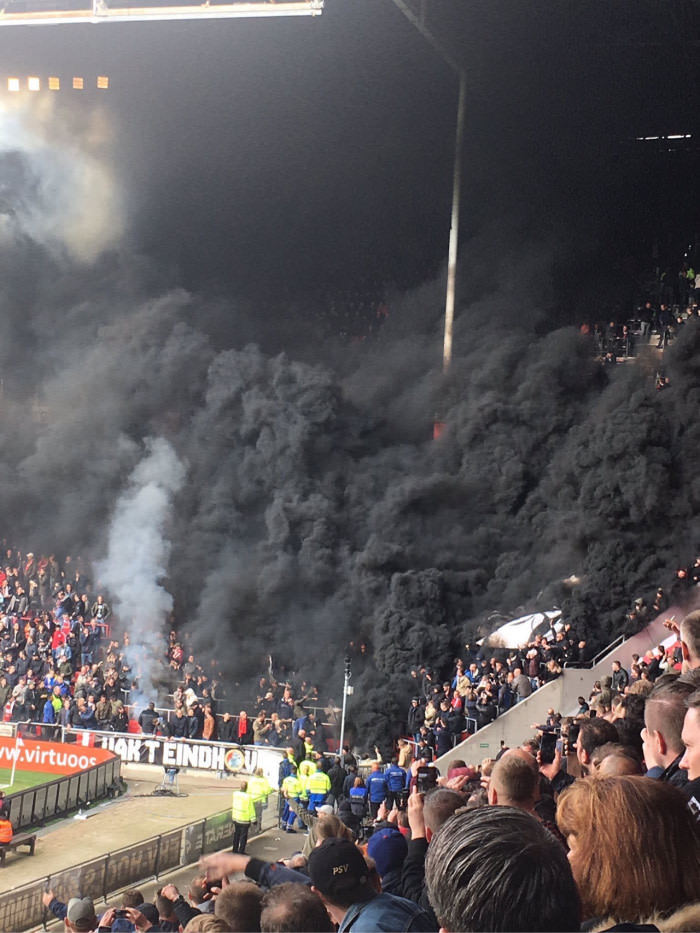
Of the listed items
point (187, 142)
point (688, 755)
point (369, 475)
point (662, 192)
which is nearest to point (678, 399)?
point (662, 192)

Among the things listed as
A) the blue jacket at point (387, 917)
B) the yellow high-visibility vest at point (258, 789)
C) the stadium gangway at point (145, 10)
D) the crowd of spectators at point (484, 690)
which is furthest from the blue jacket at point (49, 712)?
the blue jacket at point (387, 917)

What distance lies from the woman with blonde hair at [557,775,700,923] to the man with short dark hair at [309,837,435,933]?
0.51m

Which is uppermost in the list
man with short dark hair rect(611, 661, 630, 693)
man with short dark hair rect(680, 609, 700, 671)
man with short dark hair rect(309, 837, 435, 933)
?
man with short dark hair rect(611, 661, 630, 693)

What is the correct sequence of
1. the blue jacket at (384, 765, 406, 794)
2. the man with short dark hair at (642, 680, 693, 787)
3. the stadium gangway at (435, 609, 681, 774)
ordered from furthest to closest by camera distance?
1. the stadium gangway at (435, 609, 681, 774)
2. the blue jacket at (384, 765, 406, 794)
3. the man with short dark hair at (642, 680, 693, 787)

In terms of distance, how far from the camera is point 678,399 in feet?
81.6

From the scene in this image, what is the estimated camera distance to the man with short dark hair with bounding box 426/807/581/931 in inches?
79.6

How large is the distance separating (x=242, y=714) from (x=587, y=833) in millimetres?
19378

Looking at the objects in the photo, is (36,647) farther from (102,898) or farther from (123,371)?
(102,898)

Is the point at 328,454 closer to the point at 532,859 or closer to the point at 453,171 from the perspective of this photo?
the point at 453,171

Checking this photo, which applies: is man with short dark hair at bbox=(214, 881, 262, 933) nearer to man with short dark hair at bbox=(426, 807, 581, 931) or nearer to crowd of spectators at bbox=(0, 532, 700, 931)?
crowd of spectators at bbox=(0, 532, 700, 931)

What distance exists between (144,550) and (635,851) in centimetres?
2898

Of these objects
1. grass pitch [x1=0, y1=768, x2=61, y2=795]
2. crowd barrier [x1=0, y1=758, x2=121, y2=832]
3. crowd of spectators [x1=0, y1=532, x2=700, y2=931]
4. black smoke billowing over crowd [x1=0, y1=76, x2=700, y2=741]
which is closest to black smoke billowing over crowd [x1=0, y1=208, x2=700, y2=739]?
black smoke billowing over crowd [x1=0, y1=76, x2=700, y2=741]

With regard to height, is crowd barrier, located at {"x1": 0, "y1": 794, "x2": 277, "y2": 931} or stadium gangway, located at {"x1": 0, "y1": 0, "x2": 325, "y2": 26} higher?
stadium gangway, located at {"x1": 0, "y1": 0, "x2": 325, "y2": 26}

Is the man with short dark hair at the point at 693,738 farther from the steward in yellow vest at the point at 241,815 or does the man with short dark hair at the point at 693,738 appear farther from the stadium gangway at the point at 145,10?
the stadium gangway at the point at 145,10
